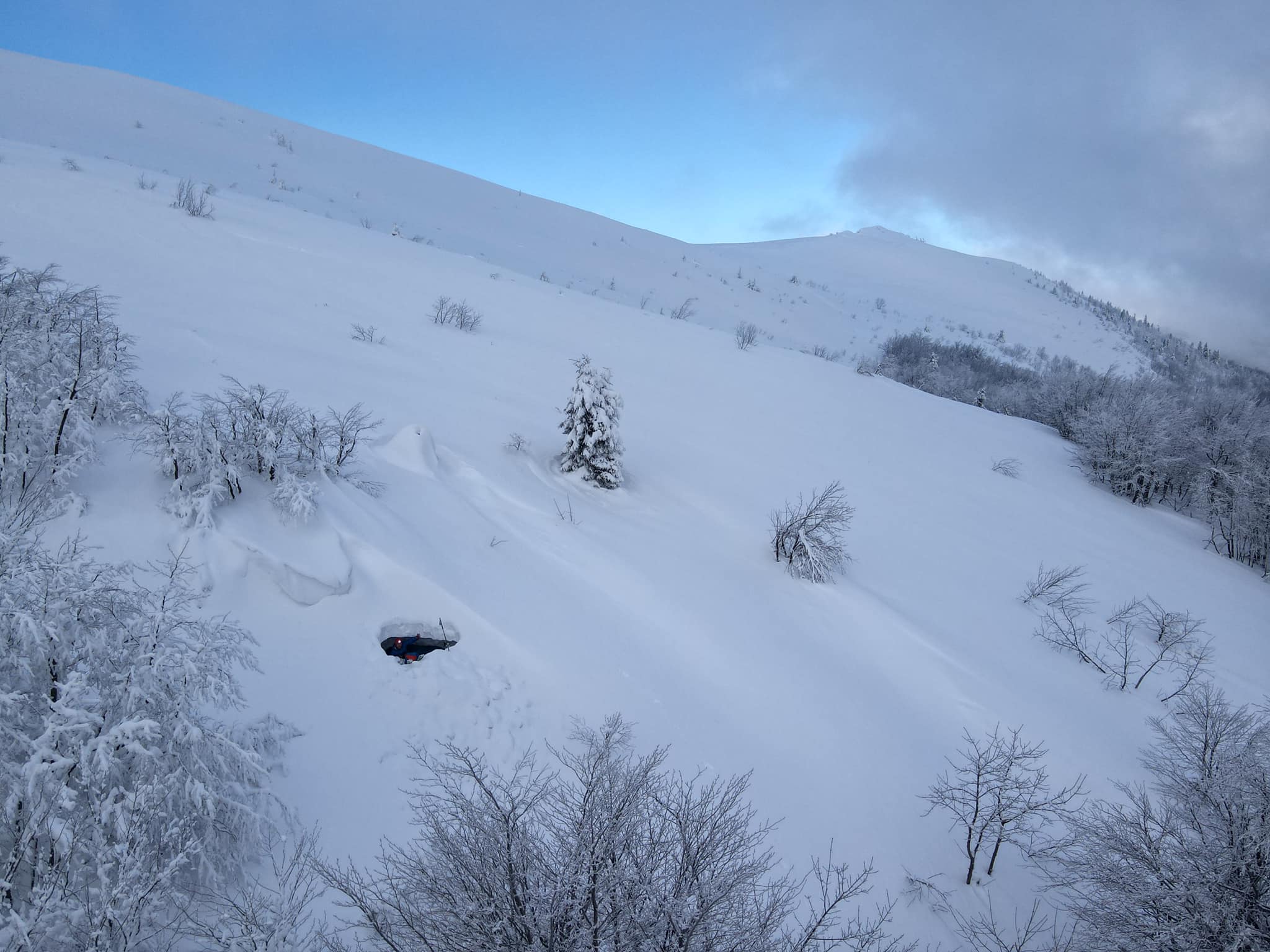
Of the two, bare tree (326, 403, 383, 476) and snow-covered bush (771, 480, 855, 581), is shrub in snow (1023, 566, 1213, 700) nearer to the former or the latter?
snow-covered bush (771, 480, 855, 581)

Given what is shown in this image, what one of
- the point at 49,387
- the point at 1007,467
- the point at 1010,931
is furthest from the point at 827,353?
the point at 49,387

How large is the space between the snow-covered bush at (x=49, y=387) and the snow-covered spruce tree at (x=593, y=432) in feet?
18.5

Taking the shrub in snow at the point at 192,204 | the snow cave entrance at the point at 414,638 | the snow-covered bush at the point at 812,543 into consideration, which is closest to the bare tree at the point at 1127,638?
the snow-covered bush at the point at 812,543

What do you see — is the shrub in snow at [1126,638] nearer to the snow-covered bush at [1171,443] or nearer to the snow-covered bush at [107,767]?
the snow-covered bush at [1171,443]

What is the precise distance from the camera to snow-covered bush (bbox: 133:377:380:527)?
17.4 ft

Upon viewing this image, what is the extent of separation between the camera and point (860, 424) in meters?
14.8

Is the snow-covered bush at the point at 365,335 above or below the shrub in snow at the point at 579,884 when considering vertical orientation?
above

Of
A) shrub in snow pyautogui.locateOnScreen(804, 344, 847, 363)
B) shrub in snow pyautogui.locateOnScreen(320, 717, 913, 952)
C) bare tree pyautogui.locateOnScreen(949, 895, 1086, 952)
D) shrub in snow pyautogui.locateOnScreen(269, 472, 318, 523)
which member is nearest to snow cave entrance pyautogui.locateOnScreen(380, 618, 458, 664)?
shrub in snow pyautogui.locateOnScreen(269, 472, 318, 523)

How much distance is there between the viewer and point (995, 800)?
16.8ft

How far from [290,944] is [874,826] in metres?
4.75

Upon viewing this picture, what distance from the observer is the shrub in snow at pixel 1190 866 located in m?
3.14

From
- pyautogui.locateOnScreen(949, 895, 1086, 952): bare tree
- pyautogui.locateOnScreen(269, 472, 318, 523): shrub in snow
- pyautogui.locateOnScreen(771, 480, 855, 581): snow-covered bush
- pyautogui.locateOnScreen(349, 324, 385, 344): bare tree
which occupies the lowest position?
pyautogui.locateOnScreen(949, 895, 1086, 952): bare tree

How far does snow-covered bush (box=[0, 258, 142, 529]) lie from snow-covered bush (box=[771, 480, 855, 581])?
8.14 m

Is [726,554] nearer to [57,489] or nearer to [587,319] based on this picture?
[57,489]
